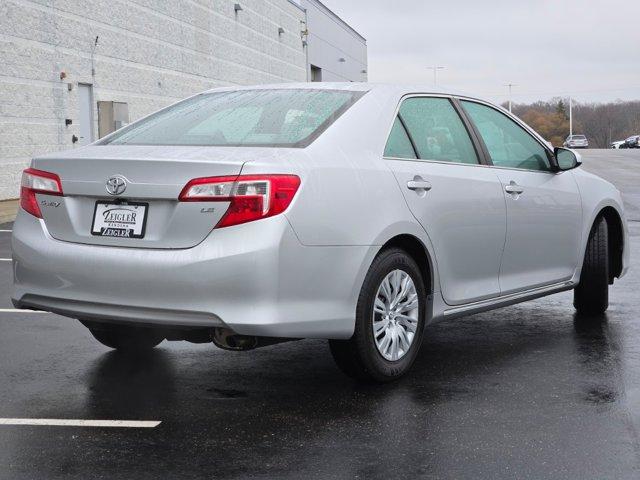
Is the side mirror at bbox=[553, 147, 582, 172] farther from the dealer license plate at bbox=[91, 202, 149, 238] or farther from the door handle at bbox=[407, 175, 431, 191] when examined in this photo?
the dealer license plate at bbox=[91, 202, 149, 238]

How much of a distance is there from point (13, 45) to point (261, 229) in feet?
58.2

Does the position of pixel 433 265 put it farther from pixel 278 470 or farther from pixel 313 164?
pixel 278 470

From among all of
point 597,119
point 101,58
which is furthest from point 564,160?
point 597,119

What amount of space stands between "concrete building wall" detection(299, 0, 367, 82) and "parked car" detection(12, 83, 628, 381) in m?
49.5

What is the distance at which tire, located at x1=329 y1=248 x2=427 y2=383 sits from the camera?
503cm

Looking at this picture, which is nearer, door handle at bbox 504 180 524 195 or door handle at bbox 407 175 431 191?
door handle at bbox 407 175 431 191

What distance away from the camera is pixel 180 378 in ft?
18.0

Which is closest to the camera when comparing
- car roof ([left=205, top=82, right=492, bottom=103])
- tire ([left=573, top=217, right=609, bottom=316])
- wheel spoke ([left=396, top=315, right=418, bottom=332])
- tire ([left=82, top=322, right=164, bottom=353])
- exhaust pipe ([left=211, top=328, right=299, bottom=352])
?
exhaust pipe ([left=211, top=328, right=299, bottom=352])

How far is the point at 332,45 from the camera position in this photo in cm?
6462

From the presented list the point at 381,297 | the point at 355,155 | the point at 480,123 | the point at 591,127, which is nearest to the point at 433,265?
the point at 381,297

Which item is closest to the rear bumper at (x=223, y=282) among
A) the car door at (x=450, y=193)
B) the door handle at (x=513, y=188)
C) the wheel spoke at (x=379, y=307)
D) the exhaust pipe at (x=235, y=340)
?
the exhaust pipe at (x=235, y=340)

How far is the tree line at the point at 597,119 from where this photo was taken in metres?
157

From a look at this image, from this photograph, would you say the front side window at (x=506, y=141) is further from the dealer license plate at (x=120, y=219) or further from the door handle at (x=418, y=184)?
the dealer license plate at (x=120, y=219)

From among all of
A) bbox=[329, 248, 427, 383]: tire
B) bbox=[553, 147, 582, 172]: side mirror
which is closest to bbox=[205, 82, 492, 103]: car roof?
bbox=[329, 248, 427, 383]: tire
